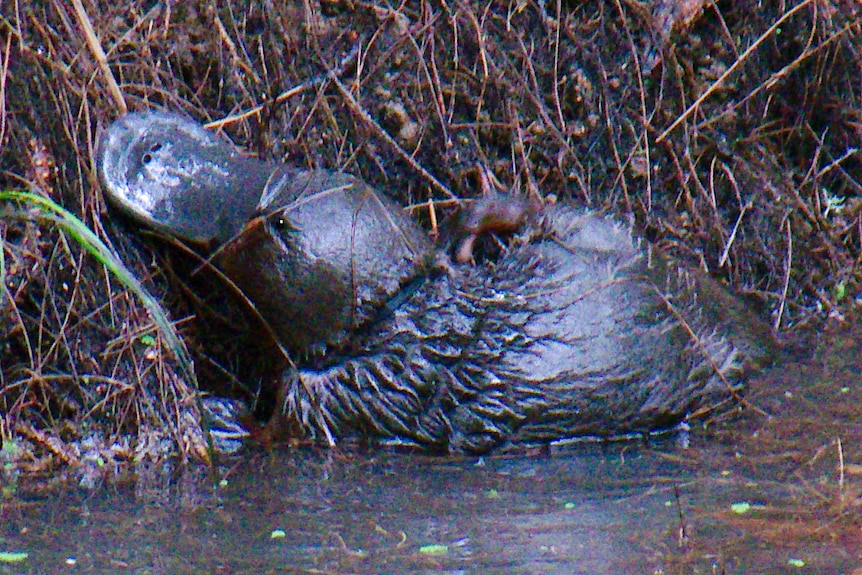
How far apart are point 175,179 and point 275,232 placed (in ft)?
1.39

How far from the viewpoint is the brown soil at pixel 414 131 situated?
4.13 m

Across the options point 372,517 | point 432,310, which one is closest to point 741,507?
point 372,517

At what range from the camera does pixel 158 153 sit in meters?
4.27

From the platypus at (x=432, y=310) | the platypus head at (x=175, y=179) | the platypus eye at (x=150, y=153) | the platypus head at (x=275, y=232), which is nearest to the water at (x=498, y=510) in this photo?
the platypus at (x=432, y=310)

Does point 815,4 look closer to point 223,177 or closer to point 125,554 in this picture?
point 223,177

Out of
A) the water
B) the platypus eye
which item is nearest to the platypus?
the platypus eye

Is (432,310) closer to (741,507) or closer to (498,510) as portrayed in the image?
(498,510)

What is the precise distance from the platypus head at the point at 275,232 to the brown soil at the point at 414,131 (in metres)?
0.17

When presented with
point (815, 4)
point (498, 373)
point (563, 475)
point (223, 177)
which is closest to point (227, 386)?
point (223, 177)

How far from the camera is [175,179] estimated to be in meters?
4.27

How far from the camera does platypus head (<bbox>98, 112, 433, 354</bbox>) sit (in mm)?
4234

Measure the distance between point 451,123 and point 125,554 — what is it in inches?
109

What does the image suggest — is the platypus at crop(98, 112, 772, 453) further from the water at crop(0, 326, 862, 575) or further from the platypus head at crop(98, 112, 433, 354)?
the water at crop(0, 326, 862, 575)

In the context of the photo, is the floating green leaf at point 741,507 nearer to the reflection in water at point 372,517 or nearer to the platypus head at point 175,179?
the reflection in water at point 372,517
